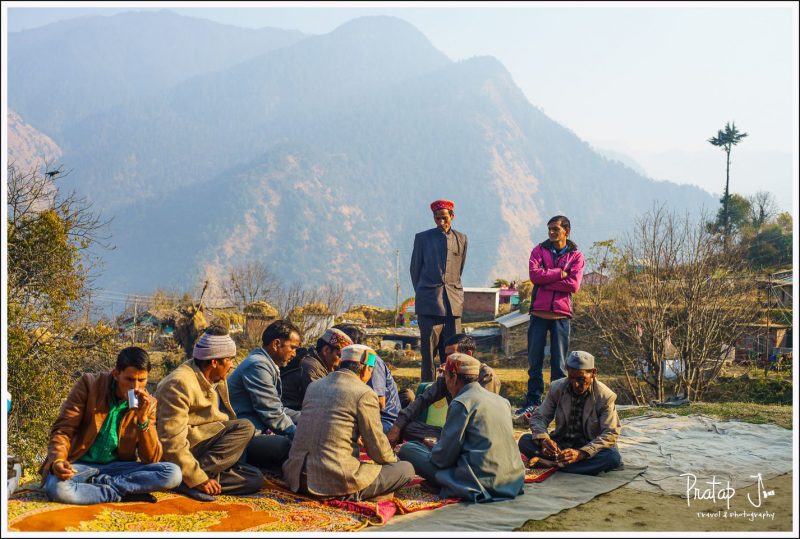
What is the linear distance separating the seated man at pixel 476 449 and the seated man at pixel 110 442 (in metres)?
1.95

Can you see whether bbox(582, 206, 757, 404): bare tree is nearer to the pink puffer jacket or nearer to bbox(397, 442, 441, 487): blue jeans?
the pink puffer jacket

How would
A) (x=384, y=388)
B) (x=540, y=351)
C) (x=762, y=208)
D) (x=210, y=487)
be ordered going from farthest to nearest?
1. (x=762, y=208)
2. (x=540, y=351)
3. (x=384, y=388)
4. (x=210, y=487)

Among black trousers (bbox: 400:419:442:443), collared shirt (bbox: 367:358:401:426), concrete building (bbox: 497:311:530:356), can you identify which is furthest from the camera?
concrete building (bbox: 497:311:530:356)

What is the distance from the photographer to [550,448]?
7043 mm

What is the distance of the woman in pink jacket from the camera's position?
358 inches

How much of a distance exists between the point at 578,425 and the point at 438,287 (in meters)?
2.81

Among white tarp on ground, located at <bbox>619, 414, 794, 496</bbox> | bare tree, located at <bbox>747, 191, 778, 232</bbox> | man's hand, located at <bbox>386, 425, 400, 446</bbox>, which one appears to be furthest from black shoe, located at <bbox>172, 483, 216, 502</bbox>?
bare tree, located at <bbox>747, 191, 778, 232</bbox>

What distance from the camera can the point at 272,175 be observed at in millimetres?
161375

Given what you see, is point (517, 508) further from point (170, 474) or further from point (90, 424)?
point (90, 424)

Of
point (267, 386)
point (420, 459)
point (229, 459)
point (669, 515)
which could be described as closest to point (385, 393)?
point (420, 459)

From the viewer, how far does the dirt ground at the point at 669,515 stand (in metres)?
5.57

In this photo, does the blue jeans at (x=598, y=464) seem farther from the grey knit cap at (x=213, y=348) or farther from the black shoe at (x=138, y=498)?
the black shoe at (x=138, y=498)

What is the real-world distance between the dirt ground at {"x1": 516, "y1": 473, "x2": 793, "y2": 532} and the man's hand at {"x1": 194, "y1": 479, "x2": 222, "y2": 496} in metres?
2.15

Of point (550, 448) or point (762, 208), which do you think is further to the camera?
point (762, 208)
